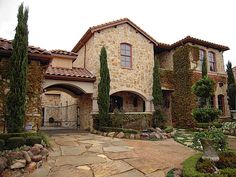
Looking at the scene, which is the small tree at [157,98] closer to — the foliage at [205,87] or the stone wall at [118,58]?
the stone wall at [118,58]

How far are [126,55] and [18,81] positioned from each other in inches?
357

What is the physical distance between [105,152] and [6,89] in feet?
15.2

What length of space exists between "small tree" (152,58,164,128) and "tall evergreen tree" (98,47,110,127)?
389cm

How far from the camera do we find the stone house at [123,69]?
1341 centimetres

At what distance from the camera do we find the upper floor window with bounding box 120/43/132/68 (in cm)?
1490

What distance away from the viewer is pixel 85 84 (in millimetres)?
13211

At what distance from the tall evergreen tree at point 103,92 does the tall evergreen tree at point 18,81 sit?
18.4 feet

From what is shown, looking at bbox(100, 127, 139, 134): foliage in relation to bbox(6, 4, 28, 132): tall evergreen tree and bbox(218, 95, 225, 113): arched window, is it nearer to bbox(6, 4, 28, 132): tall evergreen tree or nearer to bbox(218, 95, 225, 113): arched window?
bbox(6, 4, 28, 132): tall evergreen tree

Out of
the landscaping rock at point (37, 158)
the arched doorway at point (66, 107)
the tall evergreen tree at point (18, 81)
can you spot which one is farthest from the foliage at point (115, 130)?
the landscaping rock at point (37, 158)

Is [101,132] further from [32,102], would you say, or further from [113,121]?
[32,102]

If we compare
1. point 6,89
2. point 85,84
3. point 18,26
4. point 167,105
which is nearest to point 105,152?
point 6,89

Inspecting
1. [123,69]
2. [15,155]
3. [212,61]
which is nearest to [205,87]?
[123,69]

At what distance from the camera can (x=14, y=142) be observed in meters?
6.24

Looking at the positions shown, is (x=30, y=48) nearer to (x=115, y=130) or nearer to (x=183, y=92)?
(x=115, y=130)
